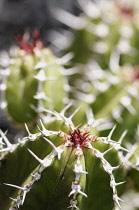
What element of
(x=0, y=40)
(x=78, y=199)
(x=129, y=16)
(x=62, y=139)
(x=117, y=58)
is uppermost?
(x=0, y=40)

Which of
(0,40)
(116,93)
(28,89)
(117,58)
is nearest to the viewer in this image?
(28,89)

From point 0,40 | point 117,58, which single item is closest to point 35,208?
point 117,58

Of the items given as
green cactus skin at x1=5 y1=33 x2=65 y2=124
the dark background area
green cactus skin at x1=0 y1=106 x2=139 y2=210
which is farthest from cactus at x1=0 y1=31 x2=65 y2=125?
the dark background area

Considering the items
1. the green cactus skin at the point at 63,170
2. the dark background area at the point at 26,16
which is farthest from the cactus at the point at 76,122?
the dark background area at the point at 26,16

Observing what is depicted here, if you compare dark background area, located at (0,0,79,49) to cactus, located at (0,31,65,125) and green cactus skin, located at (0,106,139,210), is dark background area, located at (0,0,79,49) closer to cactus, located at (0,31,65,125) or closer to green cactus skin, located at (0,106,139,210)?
cactus, located at (0,31,65,125)

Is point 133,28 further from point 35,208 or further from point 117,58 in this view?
point 35,208

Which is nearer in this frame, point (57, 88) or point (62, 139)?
point (62, 139)
